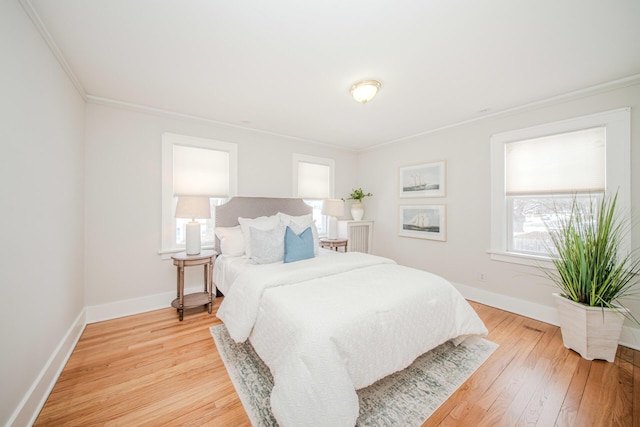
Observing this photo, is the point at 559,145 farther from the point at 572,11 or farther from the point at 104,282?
the point at 104,282

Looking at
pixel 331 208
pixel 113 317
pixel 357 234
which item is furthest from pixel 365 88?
pixel 113 317

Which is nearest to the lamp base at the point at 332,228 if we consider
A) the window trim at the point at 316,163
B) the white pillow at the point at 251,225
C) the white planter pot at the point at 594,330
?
the window trim at the point at 316,163

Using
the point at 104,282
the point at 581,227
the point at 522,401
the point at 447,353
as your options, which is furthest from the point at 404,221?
the point at 104,282

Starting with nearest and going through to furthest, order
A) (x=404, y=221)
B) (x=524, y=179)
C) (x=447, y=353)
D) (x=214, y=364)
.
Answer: (x=214, y=364)
(x=447, y=353)
(x=524, y=179)
(x=404, y=221)

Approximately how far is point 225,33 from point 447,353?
10.2 feet

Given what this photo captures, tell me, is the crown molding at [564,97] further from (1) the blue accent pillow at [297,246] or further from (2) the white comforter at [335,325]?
(1) the blue accent pillow at [297,246]

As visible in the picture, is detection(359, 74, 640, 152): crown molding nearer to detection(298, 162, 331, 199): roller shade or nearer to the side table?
detection(298, 162, 331, 199): roller shade

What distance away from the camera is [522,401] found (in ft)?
5.15

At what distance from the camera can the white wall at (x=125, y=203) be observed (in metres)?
2.62

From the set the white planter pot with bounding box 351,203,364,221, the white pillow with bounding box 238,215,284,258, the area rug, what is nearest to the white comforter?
the area rug

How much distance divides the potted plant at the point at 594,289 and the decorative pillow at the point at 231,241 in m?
3.42

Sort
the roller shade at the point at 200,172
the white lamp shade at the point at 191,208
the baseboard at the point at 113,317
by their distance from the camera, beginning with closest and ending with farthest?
the baseboard at the point at 113,317 < the white lamp shade at the point at 191,208 < the roller shade at the point at 200,172

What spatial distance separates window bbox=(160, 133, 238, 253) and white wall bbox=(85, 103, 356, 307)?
9 cm

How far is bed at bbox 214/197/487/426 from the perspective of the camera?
1220 mm
